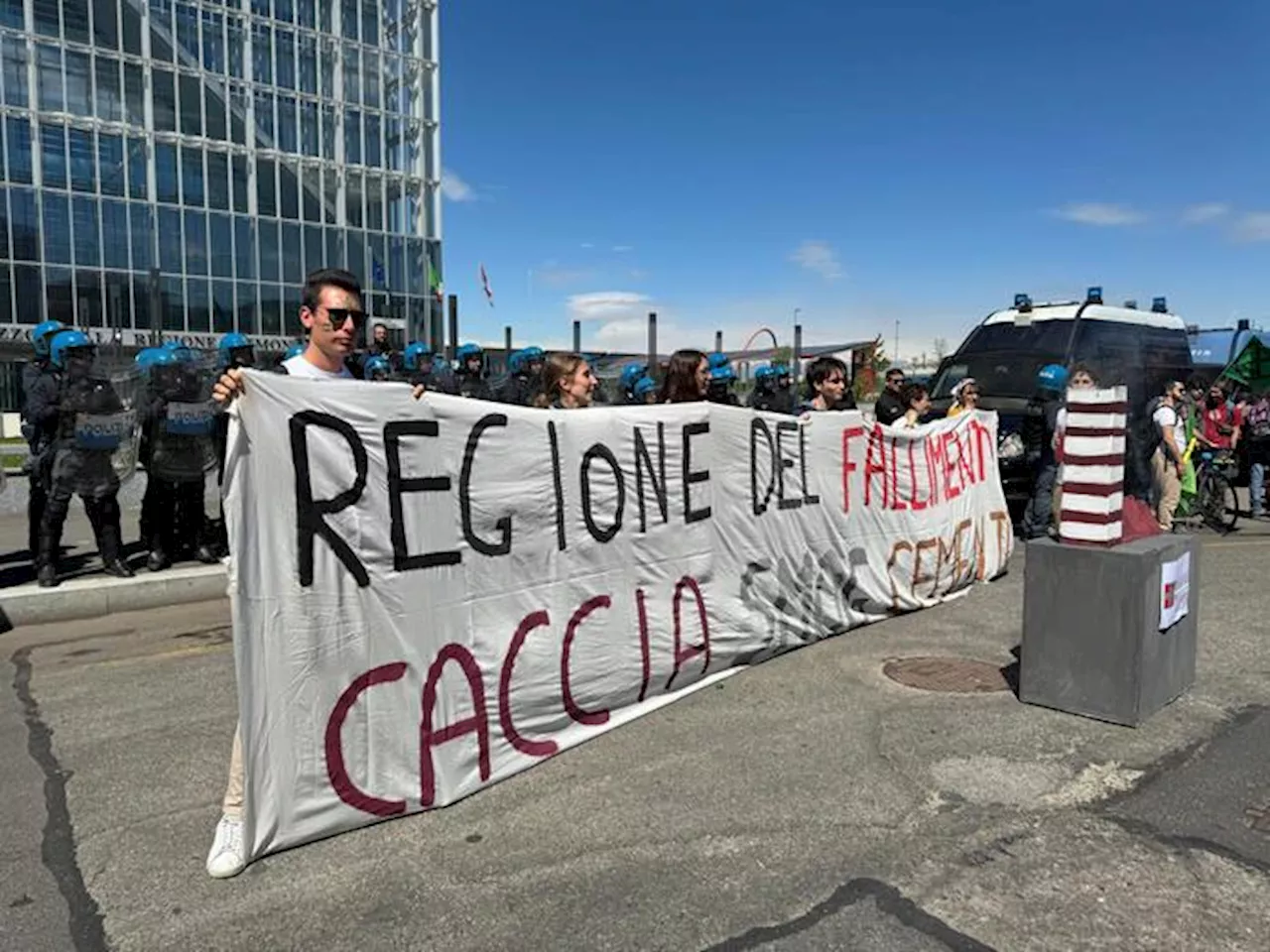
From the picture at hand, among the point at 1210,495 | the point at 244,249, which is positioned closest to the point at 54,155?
the point at 244,249

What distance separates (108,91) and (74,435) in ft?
124

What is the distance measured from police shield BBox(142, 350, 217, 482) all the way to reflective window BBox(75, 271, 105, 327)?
3368 centimetres

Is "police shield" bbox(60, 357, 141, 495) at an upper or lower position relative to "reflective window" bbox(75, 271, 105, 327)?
lower

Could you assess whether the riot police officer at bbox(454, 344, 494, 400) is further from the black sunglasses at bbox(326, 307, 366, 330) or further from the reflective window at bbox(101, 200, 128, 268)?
the reflective window at bbox(101, 200, 128, 268)

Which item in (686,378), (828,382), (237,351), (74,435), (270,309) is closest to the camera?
(686,378)

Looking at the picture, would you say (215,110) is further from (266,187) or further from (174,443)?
(174,443)

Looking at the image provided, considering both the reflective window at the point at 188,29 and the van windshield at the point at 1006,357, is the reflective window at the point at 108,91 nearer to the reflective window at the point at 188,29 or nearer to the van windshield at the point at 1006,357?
the reflective window at the point at 188,29

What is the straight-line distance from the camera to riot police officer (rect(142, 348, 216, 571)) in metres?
7.95

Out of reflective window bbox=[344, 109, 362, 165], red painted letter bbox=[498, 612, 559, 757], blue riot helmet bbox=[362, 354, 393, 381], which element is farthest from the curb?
reflective window bbox=[344, 109, 362, 165]

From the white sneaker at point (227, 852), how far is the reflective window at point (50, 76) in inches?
1657

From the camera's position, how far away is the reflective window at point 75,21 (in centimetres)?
3675

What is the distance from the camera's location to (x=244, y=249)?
1613 inches

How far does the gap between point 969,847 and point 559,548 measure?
2095 mm

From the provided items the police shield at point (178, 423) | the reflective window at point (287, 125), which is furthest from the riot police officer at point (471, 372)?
the reflective window at point (287, 125)
